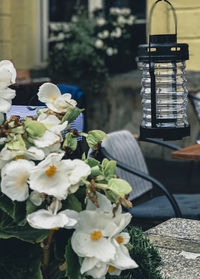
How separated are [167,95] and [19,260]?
1136 mm

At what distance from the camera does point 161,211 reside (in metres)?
3.42

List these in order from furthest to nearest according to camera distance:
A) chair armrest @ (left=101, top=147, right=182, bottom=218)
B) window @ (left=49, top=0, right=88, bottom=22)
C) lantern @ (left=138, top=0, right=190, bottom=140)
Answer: window @ (left=49, top=0, right=88, bottom=22), chair armrest @ (left=101, top=147, right=182, bottom=218), lantern @ (left=138, top=0, right=190, bottom=140)

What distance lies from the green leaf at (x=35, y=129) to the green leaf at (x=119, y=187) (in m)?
0.14

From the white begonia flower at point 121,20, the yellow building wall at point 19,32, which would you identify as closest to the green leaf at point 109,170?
the white begonia flower at point 121,20

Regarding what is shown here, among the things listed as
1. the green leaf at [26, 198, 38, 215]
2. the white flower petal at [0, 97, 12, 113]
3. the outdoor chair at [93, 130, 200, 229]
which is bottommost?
the outdoor chair at [93, 130, 200, 229]

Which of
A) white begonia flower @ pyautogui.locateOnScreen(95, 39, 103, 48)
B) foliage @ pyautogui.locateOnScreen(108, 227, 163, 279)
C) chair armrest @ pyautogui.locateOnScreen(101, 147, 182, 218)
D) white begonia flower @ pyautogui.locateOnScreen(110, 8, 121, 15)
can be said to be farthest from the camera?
white begonia flower @ pyautogui.locateOnScreen(110, 8, 121, 15)

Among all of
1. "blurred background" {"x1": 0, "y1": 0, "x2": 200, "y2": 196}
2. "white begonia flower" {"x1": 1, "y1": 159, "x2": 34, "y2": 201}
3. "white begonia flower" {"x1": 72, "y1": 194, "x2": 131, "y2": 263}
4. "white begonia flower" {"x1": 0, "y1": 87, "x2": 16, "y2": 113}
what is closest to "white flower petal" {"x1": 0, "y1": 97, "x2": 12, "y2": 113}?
"white begonia flower" {"x1": 0, "y1": 87, "x2": 16, "y2": 113}

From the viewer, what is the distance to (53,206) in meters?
1.04

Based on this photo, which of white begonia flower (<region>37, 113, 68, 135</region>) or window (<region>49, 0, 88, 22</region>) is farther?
window (<region>49, 0, 88, 22</region>)

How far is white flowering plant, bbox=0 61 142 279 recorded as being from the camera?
3.40 ft

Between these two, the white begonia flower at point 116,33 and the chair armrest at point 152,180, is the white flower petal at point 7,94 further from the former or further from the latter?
the white begonia flower at point 116,33

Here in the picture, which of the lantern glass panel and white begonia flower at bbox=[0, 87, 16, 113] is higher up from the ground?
white begonia flower at bbox=[0, 87, 16, 113]

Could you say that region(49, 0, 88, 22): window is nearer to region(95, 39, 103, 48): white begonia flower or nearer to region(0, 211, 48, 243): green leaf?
region(95, 39, 103, 48): white begonia flower

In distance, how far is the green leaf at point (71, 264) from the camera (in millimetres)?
1068
